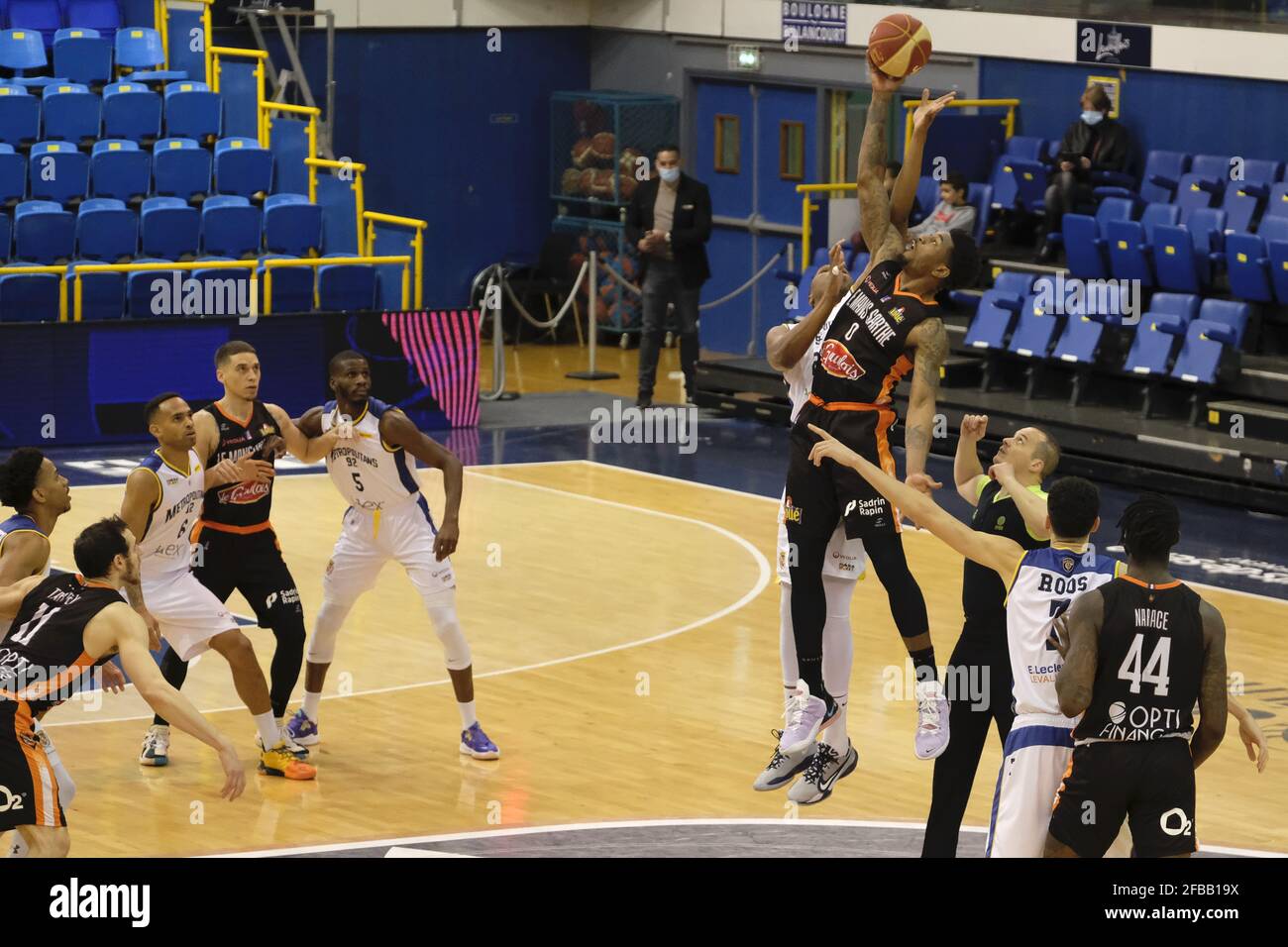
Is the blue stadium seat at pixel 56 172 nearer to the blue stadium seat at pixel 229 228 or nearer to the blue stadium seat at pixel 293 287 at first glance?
the blue stadium seat at pixel 229 228

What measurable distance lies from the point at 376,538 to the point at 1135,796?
5.29 meters

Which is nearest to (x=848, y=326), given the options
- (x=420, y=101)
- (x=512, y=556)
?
(x=512, y=556)

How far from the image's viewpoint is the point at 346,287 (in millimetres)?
20781

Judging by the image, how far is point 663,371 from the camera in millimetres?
24781

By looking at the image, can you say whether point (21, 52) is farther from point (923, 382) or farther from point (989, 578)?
point (989, 578)

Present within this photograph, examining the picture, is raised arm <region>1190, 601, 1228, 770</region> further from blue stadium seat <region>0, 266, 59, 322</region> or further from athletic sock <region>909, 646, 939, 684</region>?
blue stadium seat <region>0, 266, 59, 322</region>

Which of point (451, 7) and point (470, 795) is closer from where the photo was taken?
point (470, 795)

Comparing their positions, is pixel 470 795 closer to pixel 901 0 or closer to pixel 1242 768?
pixel 1242 768

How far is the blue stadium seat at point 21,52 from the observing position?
21797mm

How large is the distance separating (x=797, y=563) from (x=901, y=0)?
1568 cm

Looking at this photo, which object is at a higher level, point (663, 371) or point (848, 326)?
point (848, 326)

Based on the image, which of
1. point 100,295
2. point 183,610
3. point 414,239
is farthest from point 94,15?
point 183,610
